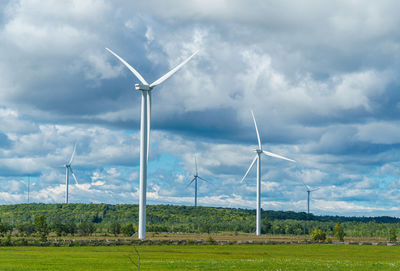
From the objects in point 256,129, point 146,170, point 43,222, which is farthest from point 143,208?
point 256,129

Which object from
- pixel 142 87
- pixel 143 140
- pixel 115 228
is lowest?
pixel 115 228

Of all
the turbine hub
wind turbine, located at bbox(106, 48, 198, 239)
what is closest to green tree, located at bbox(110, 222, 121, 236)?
wind turbine, located at bbox(106, 48, 198, 239)

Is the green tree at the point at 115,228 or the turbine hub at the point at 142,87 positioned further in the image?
the green tree at the point at 115,228

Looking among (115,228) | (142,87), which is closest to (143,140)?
(142,87)

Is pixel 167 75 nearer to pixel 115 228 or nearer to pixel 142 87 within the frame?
pixel 142 87

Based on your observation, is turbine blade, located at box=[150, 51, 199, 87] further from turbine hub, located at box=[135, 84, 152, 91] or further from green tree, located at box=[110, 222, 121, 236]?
green tree, located at box=[110, 222, 121, 236]

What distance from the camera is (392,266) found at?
56.8 metres

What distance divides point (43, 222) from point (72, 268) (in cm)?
8154

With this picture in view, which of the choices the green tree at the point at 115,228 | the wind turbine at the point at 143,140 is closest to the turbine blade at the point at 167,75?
the wind turbine at the point at 143,140

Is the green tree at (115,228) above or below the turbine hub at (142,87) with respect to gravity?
below

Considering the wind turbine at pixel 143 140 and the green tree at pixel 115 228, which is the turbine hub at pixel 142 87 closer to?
the wind turbine at pixel 143 140

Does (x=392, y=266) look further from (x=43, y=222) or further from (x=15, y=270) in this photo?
(x=43, y=222)

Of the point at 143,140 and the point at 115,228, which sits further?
the point at 115,228

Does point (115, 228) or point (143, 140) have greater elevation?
point (143, 140)
